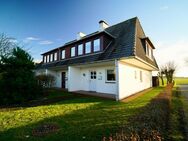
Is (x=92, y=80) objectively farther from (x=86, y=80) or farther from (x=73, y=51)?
(x=73, y=51)

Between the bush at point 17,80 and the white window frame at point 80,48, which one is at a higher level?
the white window frame at point 80,48

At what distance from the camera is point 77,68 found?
15461 mm

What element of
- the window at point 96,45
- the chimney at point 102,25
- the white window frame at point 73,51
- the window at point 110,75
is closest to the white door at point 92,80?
the window at point 110,75

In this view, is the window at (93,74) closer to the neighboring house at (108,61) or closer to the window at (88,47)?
the neighboring house at (108,61)

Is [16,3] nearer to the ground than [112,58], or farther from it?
farther from it

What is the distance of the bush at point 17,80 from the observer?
9781 mm

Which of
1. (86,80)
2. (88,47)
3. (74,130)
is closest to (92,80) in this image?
(86,80)

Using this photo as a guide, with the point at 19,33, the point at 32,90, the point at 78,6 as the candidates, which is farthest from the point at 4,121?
the point at 19,33

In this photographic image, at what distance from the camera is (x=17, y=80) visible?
32.8 feet

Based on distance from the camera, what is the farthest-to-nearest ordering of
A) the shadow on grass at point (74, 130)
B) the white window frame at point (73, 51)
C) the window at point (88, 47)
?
the white window frame at point (73, 51) → the window at point (88, 47) → the shadow on grass at point (74, 130)

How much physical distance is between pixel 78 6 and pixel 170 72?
27.1 m

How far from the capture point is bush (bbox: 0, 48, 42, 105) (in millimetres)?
9781

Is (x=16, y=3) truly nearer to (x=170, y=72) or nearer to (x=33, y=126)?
(x=33, y=126)

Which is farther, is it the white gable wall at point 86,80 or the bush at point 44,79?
the bush at point 44,79
